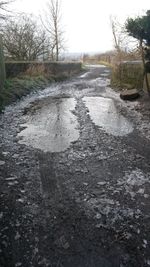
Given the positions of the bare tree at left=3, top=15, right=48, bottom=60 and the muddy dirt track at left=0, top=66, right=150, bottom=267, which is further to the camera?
the bare tree at left=3, top=15, right=48, bottom=60

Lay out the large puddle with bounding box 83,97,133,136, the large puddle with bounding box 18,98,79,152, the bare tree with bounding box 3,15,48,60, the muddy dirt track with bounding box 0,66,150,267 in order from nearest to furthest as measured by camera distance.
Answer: the muddy dirt track with bounding box 0,66,150,267, the large puddle with bounding box 18,98,79,152, the large puddle with bounding box 83,97,133,136, the bare tree with bounding box 3,15,48,60

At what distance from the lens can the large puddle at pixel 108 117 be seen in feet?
27.1

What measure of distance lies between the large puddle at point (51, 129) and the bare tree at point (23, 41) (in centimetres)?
1325

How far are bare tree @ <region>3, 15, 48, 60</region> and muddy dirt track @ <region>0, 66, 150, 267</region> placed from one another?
15979mm

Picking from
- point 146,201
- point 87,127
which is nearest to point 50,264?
point 146,201

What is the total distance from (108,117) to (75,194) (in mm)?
5728

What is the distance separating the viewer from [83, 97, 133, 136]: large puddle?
8273mm

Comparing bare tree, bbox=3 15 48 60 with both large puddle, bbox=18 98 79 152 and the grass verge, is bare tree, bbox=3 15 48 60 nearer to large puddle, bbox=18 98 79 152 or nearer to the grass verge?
the grass verge

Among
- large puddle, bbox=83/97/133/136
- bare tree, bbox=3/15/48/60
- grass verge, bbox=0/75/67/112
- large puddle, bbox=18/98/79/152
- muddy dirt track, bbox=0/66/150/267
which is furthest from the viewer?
bare tree, bbox=3/15/48/60

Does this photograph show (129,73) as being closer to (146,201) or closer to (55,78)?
(55,78)

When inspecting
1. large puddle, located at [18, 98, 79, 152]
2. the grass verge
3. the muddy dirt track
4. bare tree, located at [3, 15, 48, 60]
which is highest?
bare tree, located at [3, 15, 48, 60]

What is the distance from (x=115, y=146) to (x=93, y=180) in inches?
76.6

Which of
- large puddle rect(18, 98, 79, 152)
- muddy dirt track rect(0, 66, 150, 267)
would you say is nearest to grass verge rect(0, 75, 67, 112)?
large puddle rect(18, 98, 79, 152)

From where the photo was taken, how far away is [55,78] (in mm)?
22703
